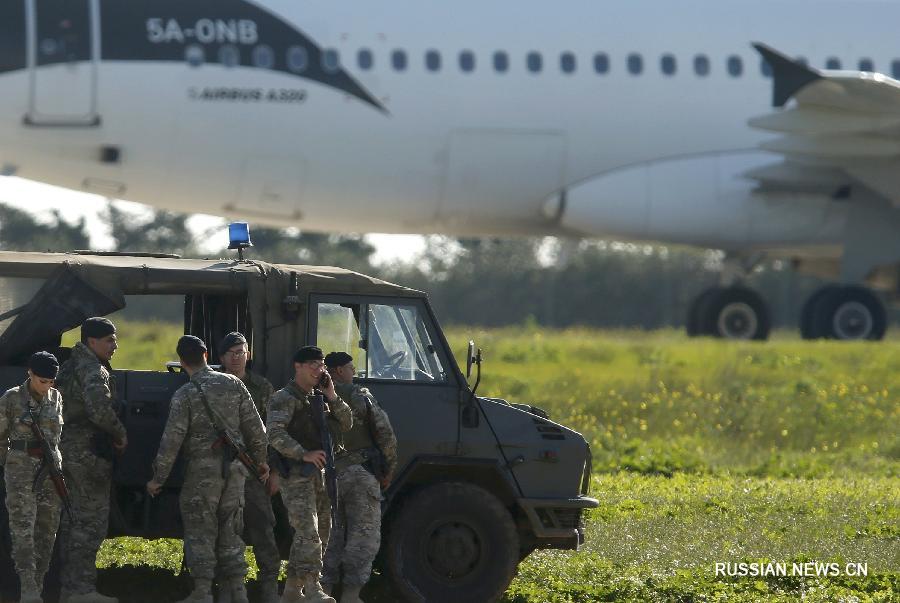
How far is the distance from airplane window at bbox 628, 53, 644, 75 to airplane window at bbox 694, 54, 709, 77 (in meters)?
0.85

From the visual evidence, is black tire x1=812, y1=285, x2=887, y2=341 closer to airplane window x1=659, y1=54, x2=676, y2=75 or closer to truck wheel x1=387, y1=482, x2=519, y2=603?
airplane window x1=659, y1=54, x2=676, y2=75

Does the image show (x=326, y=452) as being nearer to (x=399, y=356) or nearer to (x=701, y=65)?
(x=399, y=356)

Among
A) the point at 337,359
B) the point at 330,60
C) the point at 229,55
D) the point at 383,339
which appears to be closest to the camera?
the point at 337,359

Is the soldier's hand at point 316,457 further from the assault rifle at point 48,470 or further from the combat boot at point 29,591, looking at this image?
the combat boot at point 29,591

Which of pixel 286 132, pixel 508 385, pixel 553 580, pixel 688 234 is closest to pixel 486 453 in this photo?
pixel 553 580

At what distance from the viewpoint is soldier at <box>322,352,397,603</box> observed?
31.7ft

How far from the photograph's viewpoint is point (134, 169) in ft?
74.4

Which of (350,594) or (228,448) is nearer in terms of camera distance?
(228,448)

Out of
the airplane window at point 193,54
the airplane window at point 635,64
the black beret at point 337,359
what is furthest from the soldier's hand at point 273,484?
the airplane window at point 635,64

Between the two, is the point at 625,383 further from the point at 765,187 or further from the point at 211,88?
the point at 211,88

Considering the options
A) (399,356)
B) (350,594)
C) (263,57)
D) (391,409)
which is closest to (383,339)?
(399,356)

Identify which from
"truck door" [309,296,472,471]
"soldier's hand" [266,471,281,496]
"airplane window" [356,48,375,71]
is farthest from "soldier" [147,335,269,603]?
"airplane window" [356,48,375,71]

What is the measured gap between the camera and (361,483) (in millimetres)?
9695

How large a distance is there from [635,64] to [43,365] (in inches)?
632
